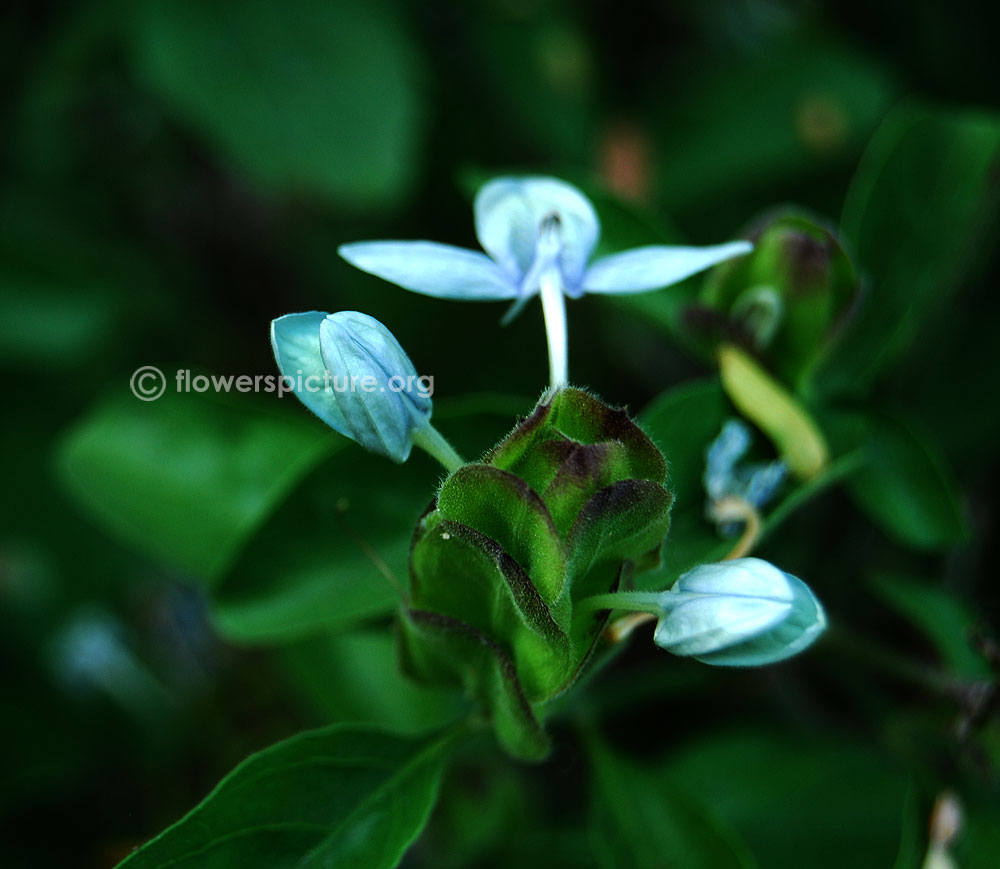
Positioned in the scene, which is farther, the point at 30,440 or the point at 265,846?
the point at 30,440

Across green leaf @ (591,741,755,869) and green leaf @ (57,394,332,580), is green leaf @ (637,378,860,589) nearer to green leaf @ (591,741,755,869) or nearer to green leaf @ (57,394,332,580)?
green leaf @ (591,741,755,869)

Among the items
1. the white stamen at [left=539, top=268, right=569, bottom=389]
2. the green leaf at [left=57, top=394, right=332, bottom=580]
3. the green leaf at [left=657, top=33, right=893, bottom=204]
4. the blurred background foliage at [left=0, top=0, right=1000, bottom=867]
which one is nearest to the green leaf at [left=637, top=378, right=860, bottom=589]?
the blurred background foliage at [left=0, top=0, right=1000, bottom=867]

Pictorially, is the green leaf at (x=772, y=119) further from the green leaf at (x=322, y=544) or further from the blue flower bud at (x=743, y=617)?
the blue flower bud at (x=743, y=617)

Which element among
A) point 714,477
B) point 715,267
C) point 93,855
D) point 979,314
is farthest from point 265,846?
point 979,314

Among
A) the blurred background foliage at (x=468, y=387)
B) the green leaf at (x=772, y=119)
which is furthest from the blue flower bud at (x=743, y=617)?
the green leaf at (x=772, y=119)

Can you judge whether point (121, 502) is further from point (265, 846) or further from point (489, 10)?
point (489, 10)
